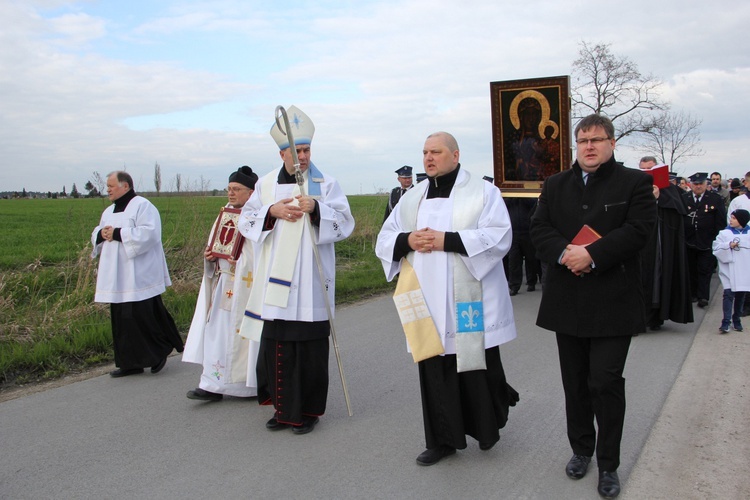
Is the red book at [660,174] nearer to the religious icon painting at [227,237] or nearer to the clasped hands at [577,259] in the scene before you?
the clasped hands at [577,259]

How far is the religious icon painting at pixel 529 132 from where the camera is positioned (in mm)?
10461

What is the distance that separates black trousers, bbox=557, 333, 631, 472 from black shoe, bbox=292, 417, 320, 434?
1916mm

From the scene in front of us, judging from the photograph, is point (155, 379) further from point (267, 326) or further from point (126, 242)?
point (267, 326)

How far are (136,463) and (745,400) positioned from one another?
4.68m

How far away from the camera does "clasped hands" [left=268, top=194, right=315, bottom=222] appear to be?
5.24 meters

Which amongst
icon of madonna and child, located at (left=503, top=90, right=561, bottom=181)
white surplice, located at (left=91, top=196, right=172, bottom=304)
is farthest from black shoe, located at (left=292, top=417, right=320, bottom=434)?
icon of madonna and child, located at (left=503, top=90, right=561, bottom=181)

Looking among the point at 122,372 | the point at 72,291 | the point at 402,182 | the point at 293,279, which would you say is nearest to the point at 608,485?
the point at 293,279

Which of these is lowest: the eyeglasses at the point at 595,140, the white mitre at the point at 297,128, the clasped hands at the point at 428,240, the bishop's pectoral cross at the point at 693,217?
the bishop's pectoral cross at the point at 693,217

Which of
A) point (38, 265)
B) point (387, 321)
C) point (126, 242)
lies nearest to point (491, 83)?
point (387, 321)

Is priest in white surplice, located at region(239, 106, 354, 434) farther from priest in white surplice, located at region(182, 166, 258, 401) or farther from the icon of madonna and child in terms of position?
the icon of madonna and child

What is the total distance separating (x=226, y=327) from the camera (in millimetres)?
6195

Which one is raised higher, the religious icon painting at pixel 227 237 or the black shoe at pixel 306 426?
the religious icon painting at pixel 227 237

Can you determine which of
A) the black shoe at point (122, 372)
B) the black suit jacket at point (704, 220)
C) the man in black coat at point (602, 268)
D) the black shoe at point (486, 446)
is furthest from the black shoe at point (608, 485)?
the black suit jacket at point (704, 220)

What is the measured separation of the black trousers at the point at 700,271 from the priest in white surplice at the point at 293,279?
7.35 metres
